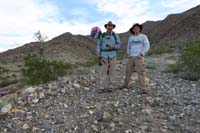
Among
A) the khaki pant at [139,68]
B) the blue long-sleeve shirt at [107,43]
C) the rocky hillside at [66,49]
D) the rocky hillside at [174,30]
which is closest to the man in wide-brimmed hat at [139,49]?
the khaki pant at [139,68]

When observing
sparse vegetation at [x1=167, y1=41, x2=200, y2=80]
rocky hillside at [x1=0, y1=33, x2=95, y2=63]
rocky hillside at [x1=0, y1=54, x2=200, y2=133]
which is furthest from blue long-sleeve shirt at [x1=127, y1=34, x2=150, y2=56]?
rocky hillside at [x1=0, y1=33, x2=95, y2=63]

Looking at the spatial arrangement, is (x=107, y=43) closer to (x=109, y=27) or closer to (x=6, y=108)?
(x=109, y=27)

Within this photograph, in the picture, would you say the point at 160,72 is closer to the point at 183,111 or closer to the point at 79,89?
the point at 79,89

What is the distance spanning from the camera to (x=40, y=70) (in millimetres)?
14289

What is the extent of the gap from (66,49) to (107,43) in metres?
48.4

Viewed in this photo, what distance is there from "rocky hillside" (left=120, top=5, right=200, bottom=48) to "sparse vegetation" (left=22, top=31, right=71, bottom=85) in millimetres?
27487

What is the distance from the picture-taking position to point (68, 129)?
350 inches

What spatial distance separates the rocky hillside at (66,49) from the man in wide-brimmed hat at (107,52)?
4008 cm

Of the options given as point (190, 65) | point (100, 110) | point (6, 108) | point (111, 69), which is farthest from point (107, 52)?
point (190, 65)

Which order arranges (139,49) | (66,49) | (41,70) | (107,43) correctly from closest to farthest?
(139,49) → (107,43) → (41,70) → (66,49)

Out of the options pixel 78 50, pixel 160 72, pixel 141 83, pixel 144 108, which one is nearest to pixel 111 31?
pixel 141 83

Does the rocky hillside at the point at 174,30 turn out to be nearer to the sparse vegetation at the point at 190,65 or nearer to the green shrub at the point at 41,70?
the sparse vegetation at the point at 190,65

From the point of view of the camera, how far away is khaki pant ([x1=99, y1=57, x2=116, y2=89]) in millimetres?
10969

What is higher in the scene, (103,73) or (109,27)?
(109,27)
